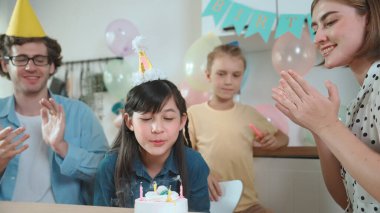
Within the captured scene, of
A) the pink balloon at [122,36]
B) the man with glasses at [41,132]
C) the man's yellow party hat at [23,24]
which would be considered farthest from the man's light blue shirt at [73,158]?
the pink balloon at [122,36]

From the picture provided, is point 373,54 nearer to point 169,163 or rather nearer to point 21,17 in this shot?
point 169,163

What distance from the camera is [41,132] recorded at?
64.6 inches

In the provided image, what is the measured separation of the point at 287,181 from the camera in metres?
1.92

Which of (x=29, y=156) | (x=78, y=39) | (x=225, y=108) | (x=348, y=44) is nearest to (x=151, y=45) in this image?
(x=78, y=39)

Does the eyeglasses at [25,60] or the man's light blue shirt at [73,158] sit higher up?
the eyeglasses at [25,60]

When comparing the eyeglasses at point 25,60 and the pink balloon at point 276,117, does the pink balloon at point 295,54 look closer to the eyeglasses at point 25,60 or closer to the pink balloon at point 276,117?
the pink balloon at point 276,117

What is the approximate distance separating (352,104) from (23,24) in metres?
1.34

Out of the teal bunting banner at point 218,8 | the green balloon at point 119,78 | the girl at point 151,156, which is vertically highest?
the teal bunting banner at point 218,8

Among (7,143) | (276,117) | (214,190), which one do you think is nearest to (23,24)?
(7,143)

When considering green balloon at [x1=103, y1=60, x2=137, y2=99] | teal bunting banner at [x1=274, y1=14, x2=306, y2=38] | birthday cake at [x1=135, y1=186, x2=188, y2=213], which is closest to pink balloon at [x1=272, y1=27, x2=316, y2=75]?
teal bunting banner at [x1=274, y1=14, x2=306, y2=38]

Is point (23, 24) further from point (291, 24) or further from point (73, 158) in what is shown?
point (291, 24)

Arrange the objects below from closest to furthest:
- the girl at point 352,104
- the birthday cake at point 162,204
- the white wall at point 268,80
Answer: the birthday cake at point 162,204 < the girl at point 352,104 < the white wall at point 268,80

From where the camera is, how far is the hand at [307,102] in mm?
876

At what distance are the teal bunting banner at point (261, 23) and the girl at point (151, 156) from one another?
114cm
